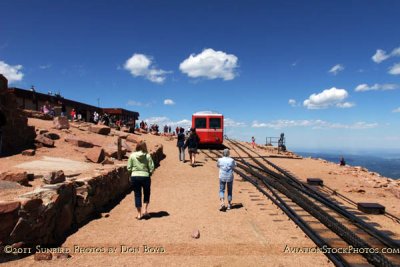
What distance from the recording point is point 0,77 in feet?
41.8

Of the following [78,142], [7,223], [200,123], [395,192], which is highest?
[200,123]

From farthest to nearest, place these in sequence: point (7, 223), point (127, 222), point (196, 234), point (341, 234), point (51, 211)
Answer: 1. point (127, 222)
2. point (341, 234)
3. point (196, 234)
4. point (51, 211)
5. point (7, 223)

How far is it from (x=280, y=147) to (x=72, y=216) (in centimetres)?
3135

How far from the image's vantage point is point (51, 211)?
632cm

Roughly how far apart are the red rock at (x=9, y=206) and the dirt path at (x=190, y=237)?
0.90 metres

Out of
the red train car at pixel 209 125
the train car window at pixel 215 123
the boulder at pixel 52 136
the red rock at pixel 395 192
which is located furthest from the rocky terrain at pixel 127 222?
the train car window at pixel 215 123

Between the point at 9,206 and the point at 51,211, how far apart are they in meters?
0.95

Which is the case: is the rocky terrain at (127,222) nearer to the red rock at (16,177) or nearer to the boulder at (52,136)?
the red rock at (16,177)

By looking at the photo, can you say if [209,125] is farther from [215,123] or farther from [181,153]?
[181,153]

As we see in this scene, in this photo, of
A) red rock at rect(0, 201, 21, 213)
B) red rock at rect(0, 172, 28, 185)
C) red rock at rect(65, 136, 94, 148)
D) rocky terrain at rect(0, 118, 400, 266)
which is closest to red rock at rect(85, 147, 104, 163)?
rocky terrain at rect(0, 118, 400, 266)

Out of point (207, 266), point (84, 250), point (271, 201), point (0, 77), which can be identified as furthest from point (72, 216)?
point (0, 77)

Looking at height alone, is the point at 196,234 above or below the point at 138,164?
below

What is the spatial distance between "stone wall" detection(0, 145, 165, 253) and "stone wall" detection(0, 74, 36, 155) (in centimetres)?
632

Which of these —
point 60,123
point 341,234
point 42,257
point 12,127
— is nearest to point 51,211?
point 42,257
